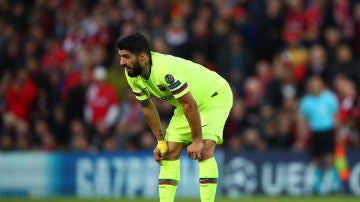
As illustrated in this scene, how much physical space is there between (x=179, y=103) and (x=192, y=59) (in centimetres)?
910

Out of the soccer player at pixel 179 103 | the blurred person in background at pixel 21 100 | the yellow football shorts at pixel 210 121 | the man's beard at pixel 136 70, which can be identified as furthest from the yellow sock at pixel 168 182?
the blurred person in background at pixel 21 100

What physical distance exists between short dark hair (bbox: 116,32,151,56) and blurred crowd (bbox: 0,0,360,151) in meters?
8.18

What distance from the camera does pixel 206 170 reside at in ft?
34.7

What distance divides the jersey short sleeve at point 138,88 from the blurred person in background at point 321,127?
7.36 m

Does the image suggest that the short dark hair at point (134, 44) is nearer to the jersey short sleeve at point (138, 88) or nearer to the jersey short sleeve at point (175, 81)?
the jersey short sleeve at point (175, 81)

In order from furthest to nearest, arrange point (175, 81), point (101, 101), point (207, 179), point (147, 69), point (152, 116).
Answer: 1. point (101, 101)
2. point (152, 116)
3. point (207, 179)
4. point (147, 69)
5. point (175, 81)

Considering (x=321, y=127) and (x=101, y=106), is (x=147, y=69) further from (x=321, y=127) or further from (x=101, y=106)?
(x=101, y=106)

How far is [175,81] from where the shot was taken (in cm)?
1025

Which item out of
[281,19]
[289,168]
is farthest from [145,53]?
[281,19]

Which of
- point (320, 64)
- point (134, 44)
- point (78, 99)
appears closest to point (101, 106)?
point (78, 99)

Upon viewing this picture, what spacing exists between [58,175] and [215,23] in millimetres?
4438

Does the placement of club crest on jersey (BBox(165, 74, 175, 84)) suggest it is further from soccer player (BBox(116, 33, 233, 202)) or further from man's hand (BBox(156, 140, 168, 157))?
man's hand (BBox(156, 140, 168, 157))

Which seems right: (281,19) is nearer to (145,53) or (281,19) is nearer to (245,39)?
(245,39)

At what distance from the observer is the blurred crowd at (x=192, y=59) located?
731 inches
